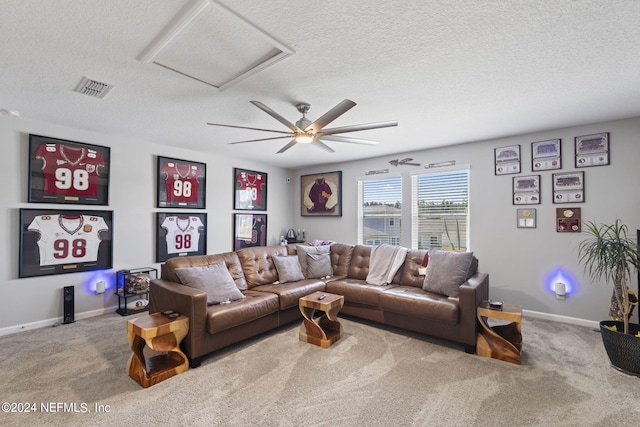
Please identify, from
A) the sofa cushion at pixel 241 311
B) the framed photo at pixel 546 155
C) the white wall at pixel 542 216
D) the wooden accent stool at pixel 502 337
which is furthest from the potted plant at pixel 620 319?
the sofa cushion at pixel 241 311

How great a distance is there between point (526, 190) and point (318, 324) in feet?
10.9

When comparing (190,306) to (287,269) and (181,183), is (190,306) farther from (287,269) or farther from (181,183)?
(181,183)

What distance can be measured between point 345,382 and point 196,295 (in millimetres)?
1495

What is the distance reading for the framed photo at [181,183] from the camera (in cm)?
460

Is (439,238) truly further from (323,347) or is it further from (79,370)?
(79,370)

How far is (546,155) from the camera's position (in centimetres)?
389

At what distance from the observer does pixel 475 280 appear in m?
3.31

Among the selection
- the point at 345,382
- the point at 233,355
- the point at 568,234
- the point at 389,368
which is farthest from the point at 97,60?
the point at 568,234

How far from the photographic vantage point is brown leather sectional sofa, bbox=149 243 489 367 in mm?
2742

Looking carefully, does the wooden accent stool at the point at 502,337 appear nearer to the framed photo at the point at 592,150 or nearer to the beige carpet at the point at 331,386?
the beige carpet at the point at 331,386

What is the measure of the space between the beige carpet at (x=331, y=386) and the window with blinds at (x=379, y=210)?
2456 millimetres

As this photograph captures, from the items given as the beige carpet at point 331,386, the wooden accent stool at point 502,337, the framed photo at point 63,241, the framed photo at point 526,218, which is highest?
the framed photo at point 526,218

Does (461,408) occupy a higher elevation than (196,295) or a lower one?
lower

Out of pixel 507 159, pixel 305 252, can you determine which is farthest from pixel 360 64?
pixel 507 159
